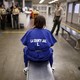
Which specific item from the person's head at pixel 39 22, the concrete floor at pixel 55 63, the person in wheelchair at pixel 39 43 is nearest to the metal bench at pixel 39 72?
the person in wheelchair at pixel 39 43

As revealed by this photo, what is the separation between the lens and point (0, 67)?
372cm

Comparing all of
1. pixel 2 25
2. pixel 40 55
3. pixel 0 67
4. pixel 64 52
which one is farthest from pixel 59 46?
pixel 2 25

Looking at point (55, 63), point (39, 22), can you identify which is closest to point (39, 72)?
point (39, 22)

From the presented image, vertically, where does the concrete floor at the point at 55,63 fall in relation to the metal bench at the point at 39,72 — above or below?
below

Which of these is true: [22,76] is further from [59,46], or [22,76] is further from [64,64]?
[59,46]

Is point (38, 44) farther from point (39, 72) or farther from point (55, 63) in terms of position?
point (55, 63)

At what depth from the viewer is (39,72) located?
2.29 meters

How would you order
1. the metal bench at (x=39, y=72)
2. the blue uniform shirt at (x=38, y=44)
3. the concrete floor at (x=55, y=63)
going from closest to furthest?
the metal bench at (x=39, y=72), the blue uniform shirt at (x=38, y=44), the concrete floor at (x=55, y=63)

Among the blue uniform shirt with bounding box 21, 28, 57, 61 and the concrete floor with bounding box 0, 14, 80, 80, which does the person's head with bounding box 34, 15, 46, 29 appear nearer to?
the blue uniform shirt with bounding box 21, 28, 57, 61

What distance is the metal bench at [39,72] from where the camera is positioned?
7.21ft

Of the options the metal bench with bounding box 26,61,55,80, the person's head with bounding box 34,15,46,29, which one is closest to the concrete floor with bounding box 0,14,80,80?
the metal bench with bounding box 26,61,55,80

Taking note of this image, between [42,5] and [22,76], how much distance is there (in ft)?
119

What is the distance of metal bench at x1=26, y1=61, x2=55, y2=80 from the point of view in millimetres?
2197

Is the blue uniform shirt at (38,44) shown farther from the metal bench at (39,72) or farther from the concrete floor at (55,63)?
the concrete floor at (55,63)
